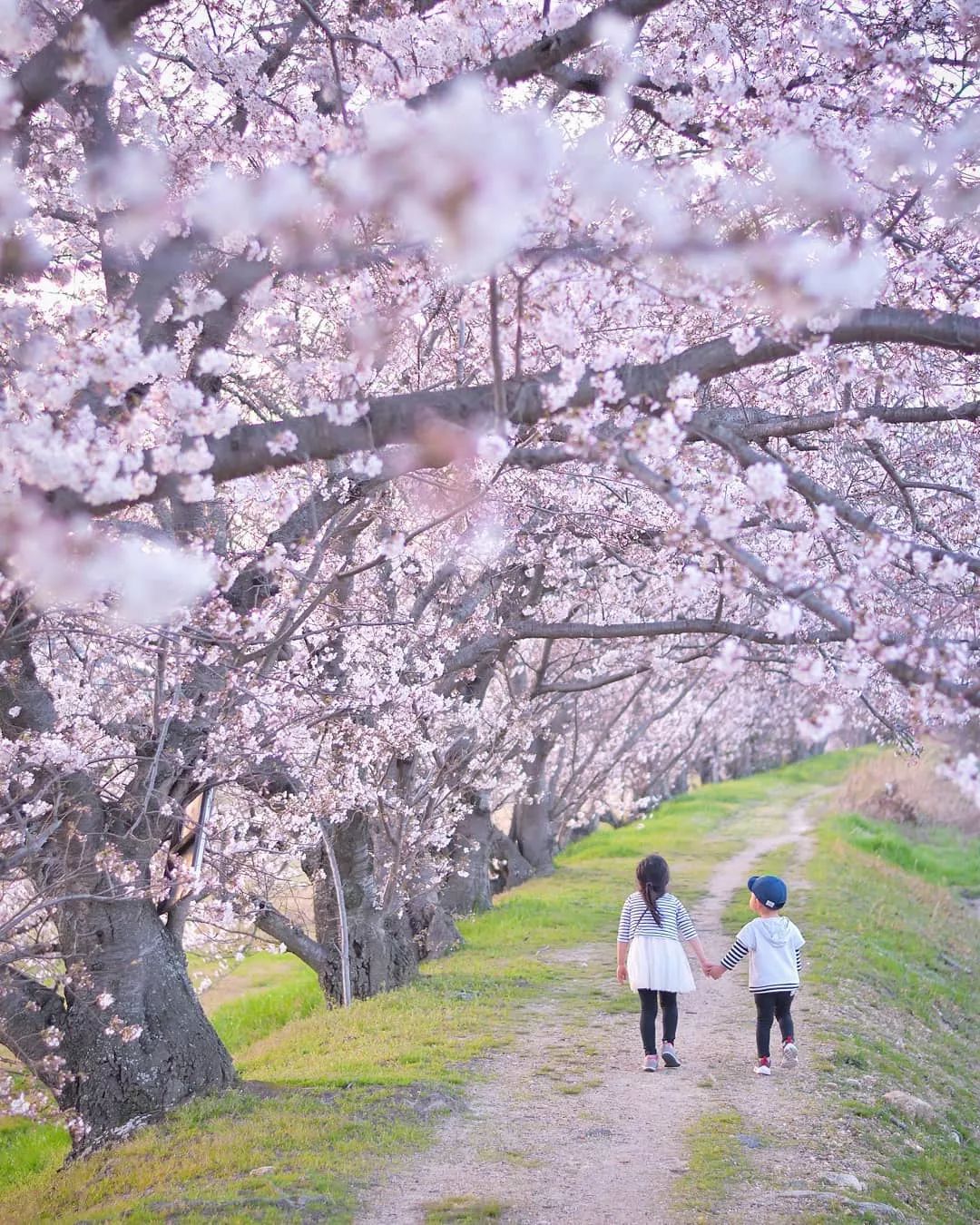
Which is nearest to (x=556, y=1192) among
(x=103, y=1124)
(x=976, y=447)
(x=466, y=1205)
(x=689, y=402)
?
(x=466, y=1205)

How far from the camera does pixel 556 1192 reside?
5.91 m

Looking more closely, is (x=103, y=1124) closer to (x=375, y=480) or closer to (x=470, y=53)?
(x=375, y=480)

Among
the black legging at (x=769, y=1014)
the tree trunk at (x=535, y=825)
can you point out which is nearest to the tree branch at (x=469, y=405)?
the black legging at (x=769, y=1014)

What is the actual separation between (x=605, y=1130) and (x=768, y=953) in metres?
1.63

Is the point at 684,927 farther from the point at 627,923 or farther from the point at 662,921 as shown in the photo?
the point at 627,923

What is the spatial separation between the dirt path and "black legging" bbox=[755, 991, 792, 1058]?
0.81 ft

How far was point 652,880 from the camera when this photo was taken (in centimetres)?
753

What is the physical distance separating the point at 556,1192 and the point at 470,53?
589 centimetres

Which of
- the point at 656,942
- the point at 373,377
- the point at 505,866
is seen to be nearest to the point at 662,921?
the point at 656,942

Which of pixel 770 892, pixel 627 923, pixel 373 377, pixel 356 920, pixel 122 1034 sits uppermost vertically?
pixel 373 377

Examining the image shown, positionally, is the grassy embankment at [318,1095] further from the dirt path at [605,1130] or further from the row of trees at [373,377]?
the row of trees at [373,377]

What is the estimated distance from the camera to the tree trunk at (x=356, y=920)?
11.6m

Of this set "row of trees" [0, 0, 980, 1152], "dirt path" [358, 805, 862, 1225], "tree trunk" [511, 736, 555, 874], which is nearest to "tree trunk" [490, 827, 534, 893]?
"tree trunk" [511, 736, 555, 874]

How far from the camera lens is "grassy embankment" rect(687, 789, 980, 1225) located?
252 inches
